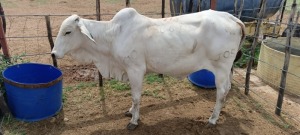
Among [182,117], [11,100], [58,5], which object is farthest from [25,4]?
[182,117]

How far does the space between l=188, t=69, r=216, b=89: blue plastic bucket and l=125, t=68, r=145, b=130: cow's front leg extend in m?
1.72

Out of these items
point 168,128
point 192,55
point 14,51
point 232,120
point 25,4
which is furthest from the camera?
point 25,4

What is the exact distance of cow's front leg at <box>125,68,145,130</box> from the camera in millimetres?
3848

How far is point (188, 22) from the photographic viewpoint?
3.82 metres

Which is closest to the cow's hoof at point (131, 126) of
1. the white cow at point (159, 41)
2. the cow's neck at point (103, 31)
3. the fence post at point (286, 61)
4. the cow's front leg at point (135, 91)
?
the cow's front leg at point (135, 91)

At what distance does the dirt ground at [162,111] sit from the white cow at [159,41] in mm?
629

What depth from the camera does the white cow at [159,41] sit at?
3.72 meters

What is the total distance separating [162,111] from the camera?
4.56 metres

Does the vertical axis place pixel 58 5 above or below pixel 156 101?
above

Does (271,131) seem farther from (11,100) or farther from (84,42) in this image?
(11,100)

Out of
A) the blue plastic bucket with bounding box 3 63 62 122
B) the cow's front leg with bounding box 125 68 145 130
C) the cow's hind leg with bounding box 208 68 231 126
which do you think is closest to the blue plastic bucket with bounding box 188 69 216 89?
the cow's hind leg with bounding box 208 68 231 126

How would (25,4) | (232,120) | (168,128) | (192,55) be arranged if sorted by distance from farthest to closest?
(25,4)
(232,120)
(168,128)
(192,55)

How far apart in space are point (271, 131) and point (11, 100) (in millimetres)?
3711

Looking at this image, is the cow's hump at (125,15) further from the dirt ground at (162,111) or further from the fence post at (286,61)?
the fence post at (286,61)
